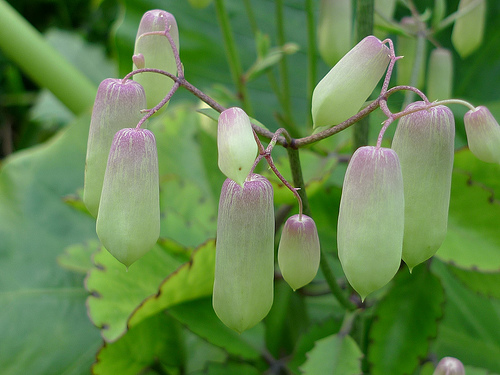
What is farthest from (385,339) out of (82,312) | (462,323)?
(82,312)

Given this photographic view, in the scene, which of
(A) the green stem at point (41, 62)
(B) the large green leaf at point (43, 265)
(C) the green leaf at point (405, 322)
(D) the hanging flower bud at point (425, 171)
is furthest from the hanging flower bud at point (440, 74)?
(A) the green stem at point (41, 62)

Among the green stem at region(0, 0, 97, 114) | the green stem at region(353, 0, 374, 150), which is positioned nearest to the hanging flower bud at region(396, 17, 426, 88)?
the green stem at region(353, 0, 374, 150)

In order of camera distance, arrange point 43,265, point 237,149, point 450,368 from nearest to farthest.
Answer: point 237,149, point 450,368, point 43,265

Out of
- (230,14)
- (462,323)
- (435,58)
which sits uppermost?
(435,58)

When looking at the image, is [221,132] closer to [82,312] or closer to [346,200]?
[346,200]

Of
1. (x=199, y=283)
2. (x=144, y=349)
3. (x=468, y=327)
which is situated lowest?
(x=468, y=327)

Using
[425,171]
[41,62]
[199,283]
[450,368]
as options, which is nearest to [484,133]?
[425,171]

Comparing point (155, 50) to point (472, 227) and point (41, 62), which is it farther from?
point (41, 62)
